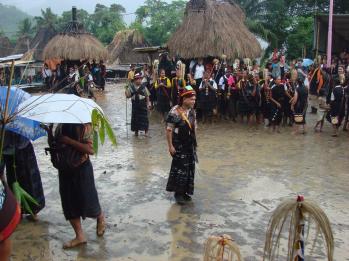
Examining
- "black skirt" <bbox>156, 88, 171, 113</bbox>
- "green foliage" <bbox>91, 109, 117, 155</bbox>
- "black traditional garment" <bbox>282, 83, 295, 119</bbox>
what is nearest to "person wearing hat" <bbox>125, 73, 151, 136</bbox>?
"black skirt" <bbox>156, 88, 171, 113</bbox>

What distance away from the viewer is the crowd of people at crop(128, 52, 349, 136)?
10.3m

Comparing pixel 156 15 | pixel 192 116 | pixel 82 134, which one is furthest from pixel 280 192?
pixel 156 15

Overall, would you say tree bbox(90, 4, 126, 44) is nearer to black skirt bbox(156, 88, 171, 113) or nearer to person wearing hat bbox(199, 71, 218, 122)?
black skirt bbox(156, 88, 171, 113)

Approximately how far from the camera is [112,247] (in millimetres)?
4633

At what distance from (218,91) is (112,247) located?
780cm

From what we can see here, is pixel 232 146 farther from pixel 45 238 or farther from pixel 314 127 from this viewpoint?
pixel 45 238

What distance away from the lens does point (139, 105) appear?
10.3 metres

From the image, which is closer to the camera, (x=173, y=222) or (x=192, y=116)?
(x=173, y=222)

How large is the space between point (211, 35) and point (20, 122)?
8.85m

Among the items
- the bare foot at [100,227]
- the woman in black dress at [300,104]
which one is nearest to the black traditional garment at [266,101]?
the woman in black dress at [300,104]

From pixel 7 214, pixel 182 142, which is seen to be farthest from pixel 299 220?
pixel 182 142

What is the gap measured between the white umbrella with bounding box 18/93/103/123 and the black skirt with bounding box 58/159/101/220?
2.32 ft

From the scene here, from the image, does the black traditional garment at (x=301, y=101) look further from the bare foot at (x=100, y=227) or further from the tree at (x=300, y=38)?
the tree at (x=300, y=38)

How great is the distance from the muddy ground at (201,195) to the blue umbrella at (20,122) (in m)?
1.12
